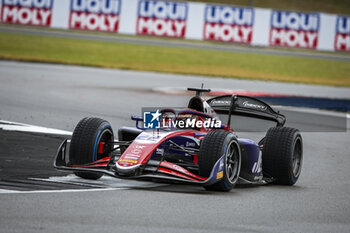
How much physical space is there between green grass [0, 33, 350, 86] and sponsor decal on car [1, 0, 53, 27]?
2.59 feet

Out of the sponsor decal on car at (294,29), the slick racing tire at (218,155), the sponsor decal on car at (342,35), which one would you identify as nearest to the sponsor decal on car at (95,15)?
the sponsor decal on car at (294,29)

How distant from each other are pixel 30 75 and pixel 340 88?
1064cm

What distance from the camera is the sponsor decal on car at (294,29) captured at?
3428 cm

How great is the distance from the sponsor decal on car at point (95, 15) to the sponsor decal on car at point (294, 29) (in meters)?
7.54

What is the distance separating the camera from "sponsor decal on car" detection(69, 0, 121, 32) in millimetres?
33562

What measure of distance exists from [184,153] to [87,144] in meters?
1.08

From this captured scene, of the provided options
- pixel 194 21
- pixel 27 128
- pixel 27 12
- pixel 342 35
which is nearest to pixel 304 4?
pixel 342 35

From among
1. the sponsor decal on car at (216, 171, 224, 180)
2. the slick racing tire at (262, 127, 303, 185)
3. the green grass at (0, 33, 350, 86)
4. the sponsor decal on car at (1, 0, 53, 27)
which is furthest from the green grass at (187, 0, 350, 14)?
the sponsor decal on car at (216, 171, 224, 180)

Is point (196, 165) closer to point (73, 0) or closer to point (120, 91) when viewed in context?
point (120, 91)

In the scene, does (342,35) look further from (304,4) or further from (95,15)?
(304,4)

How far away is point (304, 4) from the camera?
212 feet

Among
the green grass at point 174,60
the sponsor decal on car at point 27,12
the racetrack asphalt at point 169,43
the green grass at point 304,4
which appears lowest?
the green grass at point 174,60

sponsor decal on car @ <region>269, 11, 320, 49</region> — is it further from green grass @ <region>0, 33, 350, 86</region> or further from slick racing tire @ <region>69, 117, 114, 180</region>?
slick racing tire @ <region>69, 117, 114, 180</region>

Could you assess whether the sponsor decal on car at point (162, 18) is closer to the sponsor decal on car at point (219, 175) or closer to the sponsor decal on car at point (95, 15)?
the sponsor decal on car at point (95, 15)
